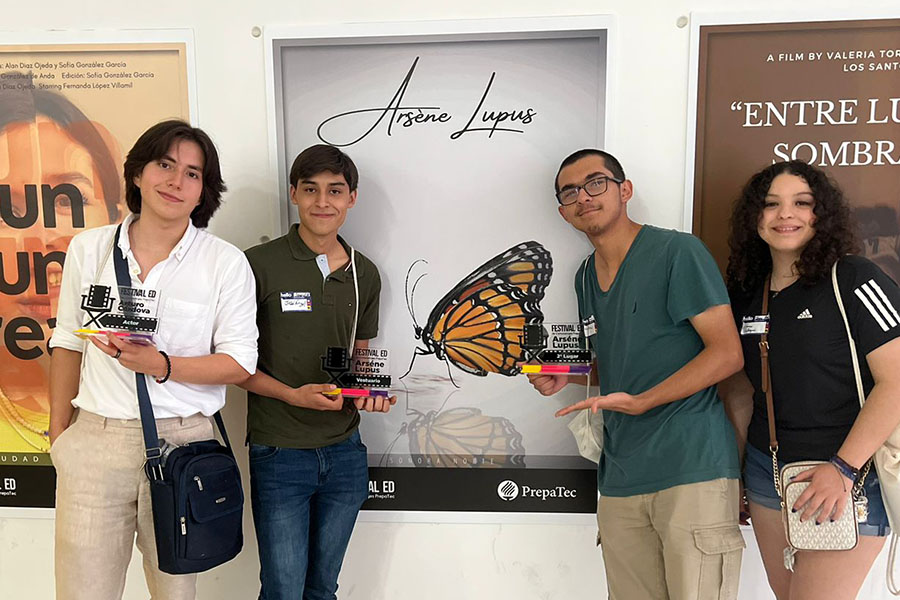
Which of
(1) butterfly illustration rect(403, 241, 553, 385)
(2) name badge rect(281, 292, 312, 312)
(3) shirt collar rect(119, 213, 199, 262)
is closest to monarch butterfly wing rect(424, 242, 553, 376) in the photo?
(1) butterfly illustration rect(403, 241, 553, 385)

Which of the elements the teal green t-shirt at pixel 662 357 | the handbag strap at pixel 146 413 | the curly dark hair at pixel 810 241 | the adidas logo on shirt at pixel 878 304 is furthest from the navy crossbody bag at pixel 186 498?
the adidas logo on shirt at pixel 878 304

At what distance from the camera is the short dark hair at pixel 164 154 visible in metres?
1.49

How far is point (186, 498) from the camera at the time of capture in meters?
1.39

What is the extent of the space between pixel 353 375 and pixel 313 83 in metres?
1.00

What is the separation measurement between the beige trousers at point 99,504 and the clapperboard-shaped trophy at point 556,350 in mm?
1001

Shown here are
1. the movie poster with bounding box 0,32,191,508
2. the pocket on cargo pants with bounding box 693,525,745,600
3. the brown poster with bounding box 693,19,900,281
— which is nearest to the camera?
the pocket on cargo pants with bounding box 693,525,745,600

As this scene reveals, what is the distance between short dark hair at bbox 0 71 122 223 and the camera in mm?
1985

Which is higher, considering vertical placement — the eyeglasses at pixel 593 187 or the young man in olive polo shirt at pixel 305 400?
the eyeglasses at pixel 593 187

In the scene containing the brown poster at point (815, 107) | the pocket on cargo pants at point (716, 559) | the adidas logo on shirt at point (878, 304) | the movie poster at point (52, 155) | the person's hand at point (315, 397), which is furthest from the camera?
the movie poster at point (52, 155)

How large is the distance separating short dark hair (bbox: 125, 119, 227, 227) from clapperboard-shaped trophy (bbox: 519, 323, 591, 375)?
99 cm

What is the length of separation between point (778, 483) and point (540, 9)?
155cm

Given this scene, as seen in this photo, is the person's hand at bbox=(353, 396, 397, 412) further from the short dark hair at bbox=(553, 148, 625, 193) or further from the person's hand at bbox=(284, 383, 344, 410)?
the short dark hair at bbox=(553, 148, 625, 193)

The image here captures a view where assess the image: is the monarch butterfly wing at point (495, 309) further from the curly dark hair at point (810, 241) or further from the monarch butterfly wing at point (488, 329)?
the curly dark hair at point (810, 241)

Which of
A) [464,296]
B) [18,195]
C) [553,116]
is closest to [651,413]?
[464,296]
